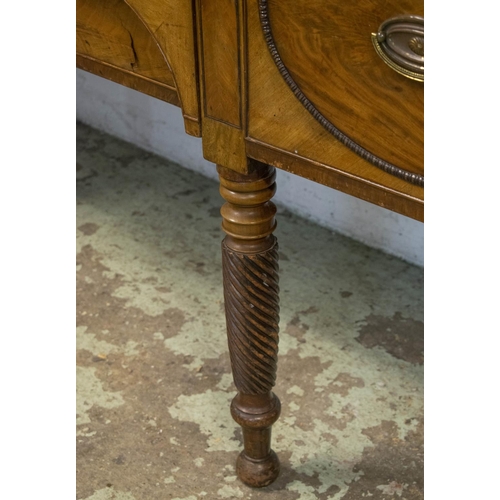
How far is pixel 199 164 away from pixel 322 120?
4.85 feet

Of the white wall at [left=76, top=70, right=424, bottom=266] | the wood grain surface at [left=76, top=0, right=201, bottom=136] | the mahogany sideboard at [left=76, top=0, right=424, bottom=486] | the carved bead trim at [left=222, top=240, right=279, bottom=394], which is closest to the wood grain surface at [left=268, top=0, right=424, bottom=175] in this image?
the mahogany sideboard at [left=76, top=0, right=424, bottom=486]

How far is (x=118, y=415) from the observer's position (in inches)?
58.0

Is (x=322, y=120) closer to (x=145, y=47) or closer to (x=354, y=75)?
(x=354, y=75)

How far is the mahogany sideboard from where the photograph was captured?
2.54 ft

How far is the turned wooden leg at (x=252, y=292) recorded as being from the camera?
1066mm

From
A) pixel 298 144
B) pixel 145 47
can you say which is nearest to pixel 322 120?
pixel 298 144

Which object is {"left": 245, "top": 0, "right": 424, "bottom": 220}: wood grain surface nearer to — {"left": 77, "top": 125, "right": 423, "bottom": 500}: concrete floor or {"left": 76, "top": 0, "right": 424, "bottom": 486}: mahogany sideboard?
{"left": 76, "top": 0, "right": 424, "bottom": 486}: mahogany sideboard

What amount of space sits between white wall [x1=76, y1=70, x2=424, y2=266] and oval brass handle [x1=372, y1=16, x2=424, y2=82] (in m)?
1.15

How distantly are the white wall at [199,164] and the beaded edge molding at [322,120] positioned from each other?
104 cm

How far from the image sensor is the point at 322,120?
0.86 metres

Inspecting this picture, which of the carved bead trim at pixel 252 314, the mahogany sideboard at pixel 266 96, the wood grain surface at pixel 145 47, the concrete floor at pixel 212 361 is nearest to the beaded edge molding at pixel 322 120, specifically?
the mahogany sideboard at pixel 266 96

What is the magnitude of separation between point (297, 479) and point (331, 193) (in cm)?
87
